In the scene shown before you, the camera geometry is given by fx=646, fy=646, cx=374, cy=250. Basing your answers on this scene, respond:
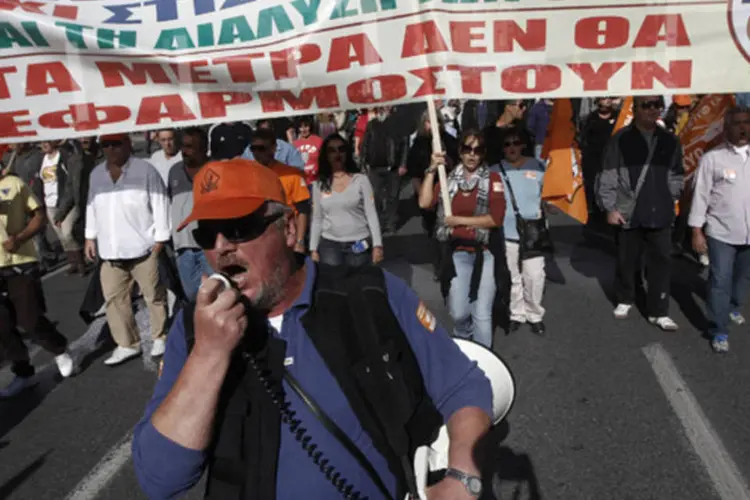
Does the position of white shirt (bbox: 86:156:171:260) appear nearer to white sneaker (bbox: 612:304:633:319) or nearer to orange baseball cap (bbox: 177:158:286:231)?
orange baseball cap (bbox: 177:158:286:231)

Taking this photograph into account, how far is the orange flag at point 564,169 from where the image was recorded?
5.93 m

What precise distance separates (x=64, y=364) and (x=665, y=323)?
527 centimetres

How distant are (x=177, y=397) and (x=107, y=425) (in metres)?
3.64

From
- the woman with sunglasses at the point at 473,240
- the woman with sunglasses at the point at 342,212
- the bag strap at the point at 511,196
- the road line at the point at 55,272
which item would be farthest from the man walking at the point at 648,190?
the road line at the point at 55,272

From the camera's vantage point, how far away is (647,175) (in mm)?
5766

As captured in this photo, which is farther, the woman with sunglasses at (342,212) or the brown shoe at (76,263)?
the brown shoe at (76,263)

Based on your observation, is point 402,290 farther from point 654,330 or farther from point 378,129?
point 378,129

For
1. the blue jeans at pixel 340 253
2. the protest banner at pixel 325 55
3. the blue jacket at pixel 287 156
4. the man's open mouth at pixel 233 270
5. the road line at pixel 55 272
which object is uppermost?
the protest banner at pixel 325 55

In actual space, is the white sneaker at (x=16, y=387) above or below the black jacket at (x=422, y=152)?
below

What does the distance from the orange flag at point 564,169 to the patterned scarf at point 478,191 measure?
4.25ft

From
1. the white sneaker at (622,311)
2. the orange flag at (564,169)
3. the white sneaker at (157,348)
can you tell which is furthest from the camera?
the white sneaker at (622,311)

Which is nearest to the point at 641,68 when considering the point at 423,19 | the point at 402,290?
the point at 423,19

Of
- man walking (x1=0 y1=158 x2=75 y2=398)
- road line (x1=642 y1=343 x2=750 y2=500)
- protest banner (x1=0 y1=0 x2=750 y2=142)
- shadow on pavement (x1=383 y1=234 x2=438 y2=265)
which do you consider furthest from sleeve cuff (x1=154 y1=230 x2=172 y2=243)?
road line (x1=642 y1=343 x2=750 y2=500)

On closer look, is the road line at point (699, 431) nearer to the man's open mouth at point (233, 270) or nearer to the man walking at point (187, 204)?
the man's open mouth at point (233, 270)
